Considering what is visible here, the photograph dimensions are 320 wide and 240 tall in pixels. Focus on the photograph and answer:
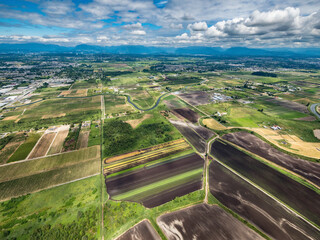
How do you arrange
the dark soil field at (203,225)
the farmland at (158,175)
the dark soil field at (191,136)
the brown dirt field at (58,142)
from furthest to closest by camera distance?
the dark soil field at (191,136), the brown dirt field at (58,142), the farmland at (158,175), the dark soil field at (203,225)

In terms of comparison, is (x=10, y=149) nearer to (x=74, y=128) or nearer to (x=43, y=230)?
(x=74, y=128)

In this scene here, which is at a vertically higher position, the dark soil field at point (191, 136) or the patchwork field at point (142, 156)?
the patchwork field at point (142, 156)

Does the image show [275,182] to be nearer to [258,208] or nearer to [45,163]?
[258,208]

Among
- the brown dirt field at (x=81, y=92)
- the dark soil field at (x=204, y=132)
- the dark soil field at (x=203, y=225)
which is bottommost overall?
the dark soil field at (x=204, y=132)

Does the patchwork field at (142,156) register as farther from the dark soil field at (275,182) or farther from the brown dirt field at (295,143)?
the brown dirt field at (295,143)

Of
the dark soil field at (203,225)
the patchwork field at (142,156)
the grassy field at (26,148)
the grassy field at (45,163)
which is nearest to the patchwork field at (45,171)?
the grassy field at (45,163)

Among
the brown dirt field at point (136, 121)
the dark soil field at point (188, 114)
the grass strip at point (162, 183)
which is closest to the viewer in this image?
the grass strip at point (162, 183)

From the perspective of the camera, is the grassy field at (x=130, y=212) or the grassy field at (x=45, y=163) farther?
the grassy field at (x=45, y=163)
